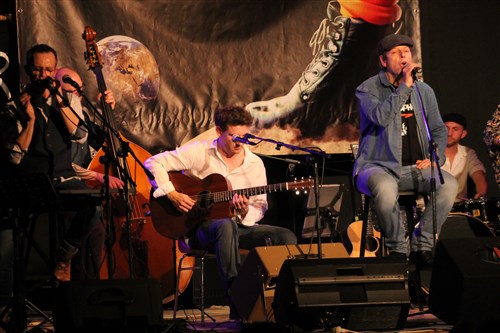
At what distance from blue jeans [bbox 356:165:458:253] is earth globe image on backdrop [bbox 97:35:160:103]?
221 cm

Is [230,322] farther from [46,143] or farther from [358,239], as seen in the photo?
[358,239]

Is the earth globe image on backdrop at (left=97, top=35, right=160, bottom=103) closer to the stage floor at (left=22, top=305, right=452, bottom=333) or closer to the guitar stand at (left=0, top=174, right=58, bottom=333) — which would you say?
the stage floor at (left=22, top=305, right=452, bottom=333)

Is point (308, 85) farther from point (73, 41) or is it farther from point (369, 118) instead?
point (73, 41)

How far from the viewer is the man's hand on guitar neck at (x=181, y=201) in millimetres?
6055

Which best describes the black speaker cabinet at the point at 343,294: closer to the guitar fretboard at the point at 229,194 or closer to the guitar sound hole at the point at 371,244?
the guitar fretboard at the point at 229,194

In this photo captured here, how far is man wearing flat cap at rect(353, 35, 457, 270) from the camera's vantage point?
18.2ft

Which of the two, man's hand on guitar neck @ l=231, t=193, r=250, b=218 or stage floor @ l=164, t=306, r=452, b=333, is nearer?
stage floor @ l=164, t=306, r=452, b=333

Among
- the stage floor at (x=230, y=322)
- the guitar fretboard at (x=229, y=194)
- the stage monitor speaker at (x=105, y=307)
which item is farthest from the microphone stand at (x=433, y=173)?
the stage monitor speaker at (x=105, y=307)

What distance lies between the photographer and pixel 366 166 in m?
5.82

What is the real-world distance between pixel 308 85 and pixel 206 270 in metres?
1.84

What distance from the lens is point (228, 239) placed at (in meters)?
5.78

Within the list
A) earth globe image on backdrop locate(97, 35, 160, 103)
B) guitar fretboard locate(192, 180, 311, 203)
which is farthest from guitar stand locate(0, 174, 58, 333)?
earth globe image on backdrop locate(97, 35, 160, 103)

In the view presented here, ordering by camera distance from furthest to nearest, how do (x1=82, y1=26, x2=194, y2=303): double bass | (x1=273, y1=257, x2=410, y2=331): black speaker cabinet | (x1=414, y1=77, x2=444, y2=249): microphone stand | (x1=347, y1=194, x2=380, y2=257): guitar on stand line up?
(x1=347, y1=194, x2=380, y2=257): guitar on stand, (x1=82, y1=26, x2=194, y2=303): double bass, (x1=414, y1=77, x2=444, y2=249): microphone stand, (x1=273, y1=257, x2=410, y2=331): black speaker cabinet

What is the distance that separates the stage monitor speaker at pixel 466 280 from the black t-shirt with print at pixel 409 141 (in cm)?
142
